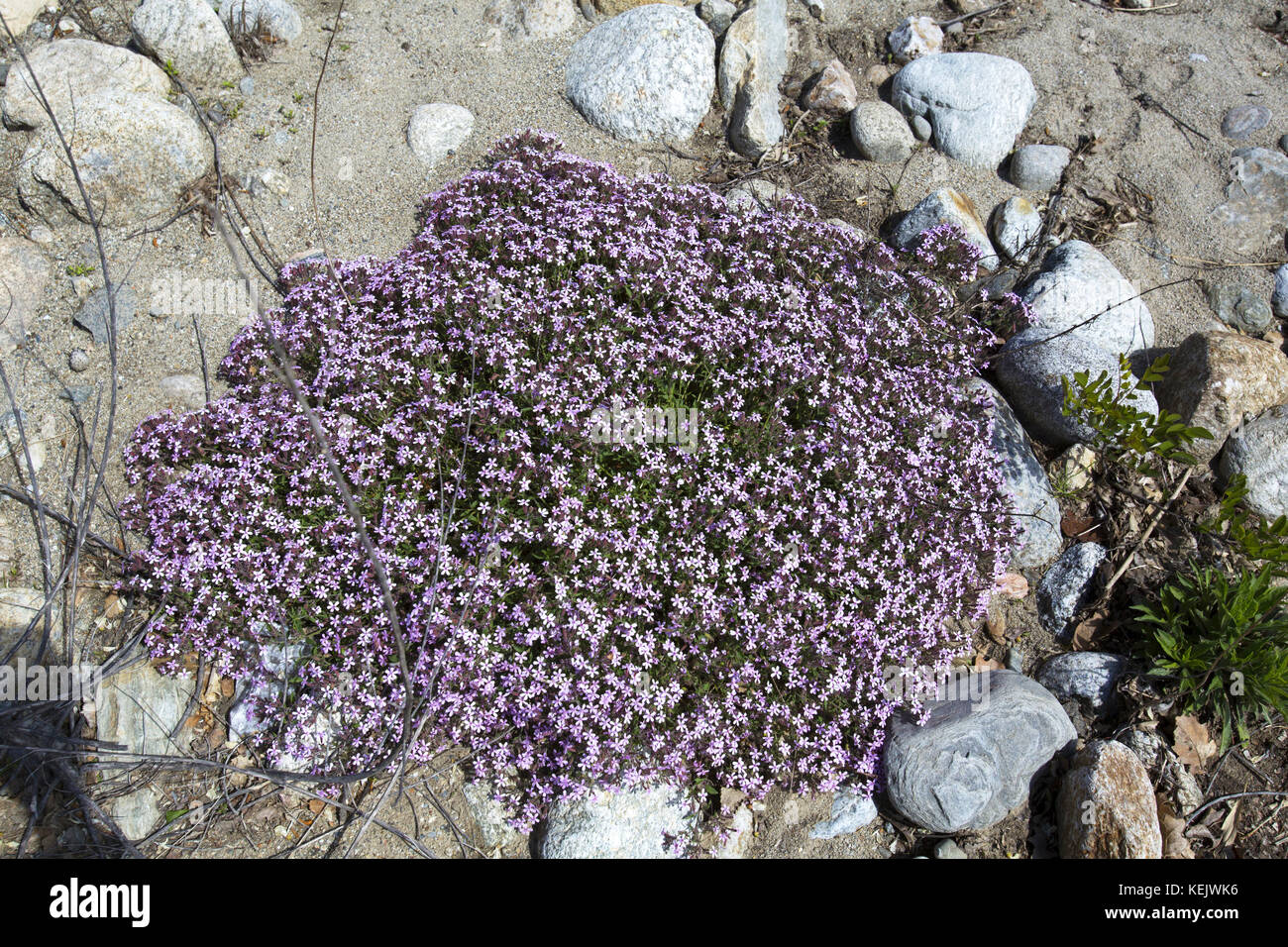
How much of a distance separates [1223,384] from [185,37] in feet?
30.8

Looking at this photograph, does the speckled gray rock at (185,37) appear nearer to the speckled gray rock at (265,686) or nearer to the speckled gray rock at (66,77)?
the speckled gray rock at (66,77)

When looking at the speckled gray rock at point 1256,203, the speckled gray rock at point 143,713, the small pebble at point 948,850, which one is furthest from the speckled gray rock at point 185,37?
the speckled gray rock at point 1256,203

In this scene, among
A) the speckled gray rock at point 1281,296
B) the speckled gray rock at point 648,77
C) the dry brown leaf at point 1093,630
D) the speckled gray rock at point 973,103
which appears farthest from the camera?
the speckled gray rock at point 973,103

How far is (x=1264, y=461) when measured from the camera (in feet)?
20.1

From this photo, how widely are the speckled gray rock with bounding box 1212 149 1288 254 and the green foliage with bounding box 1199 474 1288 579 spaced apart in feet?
9.87

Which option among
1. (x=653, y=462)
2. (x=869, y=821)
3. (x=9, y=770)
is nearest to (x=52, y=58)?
(x=9, y=770)

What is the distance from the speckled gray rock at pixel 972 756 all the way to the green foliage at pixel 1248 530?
1795mm

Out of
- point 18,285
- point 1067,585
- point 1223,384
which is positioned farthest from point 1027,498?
point 18,285

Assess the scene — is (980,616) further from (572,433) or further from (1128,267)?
(1128,267)

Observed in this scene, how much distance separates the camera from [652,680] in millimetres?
4625

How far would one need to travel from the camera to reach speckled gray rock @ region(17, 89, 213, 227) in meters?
6.32

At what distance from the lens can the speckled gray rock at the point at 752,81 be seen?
7.83 meters

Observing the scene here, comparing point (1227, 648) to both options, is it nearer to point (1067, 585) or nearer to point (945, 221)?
point (1067, 585)
